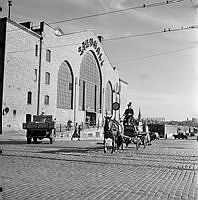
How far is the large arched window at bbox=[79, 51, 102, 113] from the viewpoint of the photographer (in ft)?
205

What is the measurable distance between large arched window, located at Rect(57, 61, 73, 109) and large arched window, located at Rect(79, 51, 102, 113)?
3953mm

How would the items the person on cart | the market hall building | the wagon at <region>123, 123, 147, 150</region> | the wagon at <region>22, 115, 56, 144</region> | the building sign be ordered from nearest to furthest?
the wagon at <region>123, 123, 147, 150</region>, the person on cart, the wagon at <region>22, 115, 56, 144</region>, the market hall building, the building sign

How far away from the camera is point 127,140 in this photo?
2209 centimetres

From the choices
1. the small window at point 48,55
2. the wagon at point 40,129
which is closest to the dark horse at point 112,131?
the wagon at point 40,129

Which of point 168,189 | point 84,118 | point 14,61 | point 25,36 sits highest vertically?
point 25,36

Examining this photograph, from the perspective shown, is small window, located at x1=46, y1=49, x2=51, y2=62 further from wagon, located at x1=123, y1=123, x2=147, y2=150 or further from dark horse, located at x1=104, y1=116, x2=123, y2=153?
dark horse, located at x1=104, y1=116, x2=123, y2=153

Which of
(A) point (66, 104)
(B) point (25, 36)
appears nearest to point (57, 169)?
(B) point (25, 36)

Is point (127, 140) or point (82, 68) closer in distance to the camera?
point (127, 140)

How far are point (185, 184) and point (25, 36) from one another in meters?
40.0

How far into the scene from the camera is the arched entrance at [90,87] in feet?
205

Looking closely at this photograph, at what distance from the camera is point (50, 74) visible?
50.9 metres

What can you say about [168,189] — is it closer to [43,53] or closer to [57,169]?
[57,169]

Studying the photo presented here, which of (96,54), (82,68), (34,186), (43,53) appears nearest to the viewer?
(34,186)

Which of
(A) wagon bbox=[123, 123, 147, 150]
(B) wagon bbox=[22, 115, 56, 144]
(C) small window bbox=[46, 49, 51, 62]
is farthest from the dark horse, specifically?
(C) small window bbox=[46, 49, 51, 62]
